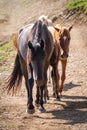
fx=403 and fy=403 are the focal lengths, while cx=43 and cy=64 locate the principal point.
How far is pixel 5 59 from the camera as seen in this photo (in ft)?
49.6

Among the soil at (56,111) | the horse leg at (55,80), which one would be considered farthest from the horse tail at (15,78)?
the horse leg at (55,80)

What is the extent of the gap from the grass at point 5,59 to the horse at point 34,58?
7.80ft

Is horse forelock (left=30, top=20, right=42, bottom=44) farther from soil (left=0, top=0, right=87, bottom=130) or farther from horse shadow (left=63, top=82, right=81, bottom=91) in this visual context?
horse shadow (left=63, top=82, right=81, bottom=91)

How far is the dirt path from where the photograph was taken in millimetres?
7949

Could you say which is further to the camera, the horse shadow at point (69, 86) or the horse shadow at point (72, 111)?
the horse shadow at point (69, 86)

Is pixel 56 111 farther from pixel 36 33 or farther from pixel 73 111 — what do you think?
pixel 36 33

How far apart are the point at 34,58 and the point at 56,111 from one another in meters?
1.62

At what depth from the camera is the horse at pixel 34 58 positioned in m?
7.93

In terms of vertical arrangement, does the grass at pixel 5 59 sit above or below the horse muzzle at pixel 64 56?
below

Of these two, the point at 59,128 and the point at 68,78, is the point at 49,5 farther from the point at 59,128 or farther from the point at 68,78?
the point at 59,128

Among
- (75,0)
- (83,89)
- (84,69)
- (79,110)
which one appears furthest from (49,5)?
(79,110)

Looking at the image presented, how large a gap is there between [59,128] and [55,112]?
1.11m

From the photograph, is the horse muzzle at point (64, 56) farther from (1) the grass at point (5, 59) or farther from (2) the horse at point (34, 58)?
(1) the grass at point (5, 59)

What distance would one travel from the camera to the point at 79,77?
472 inches
